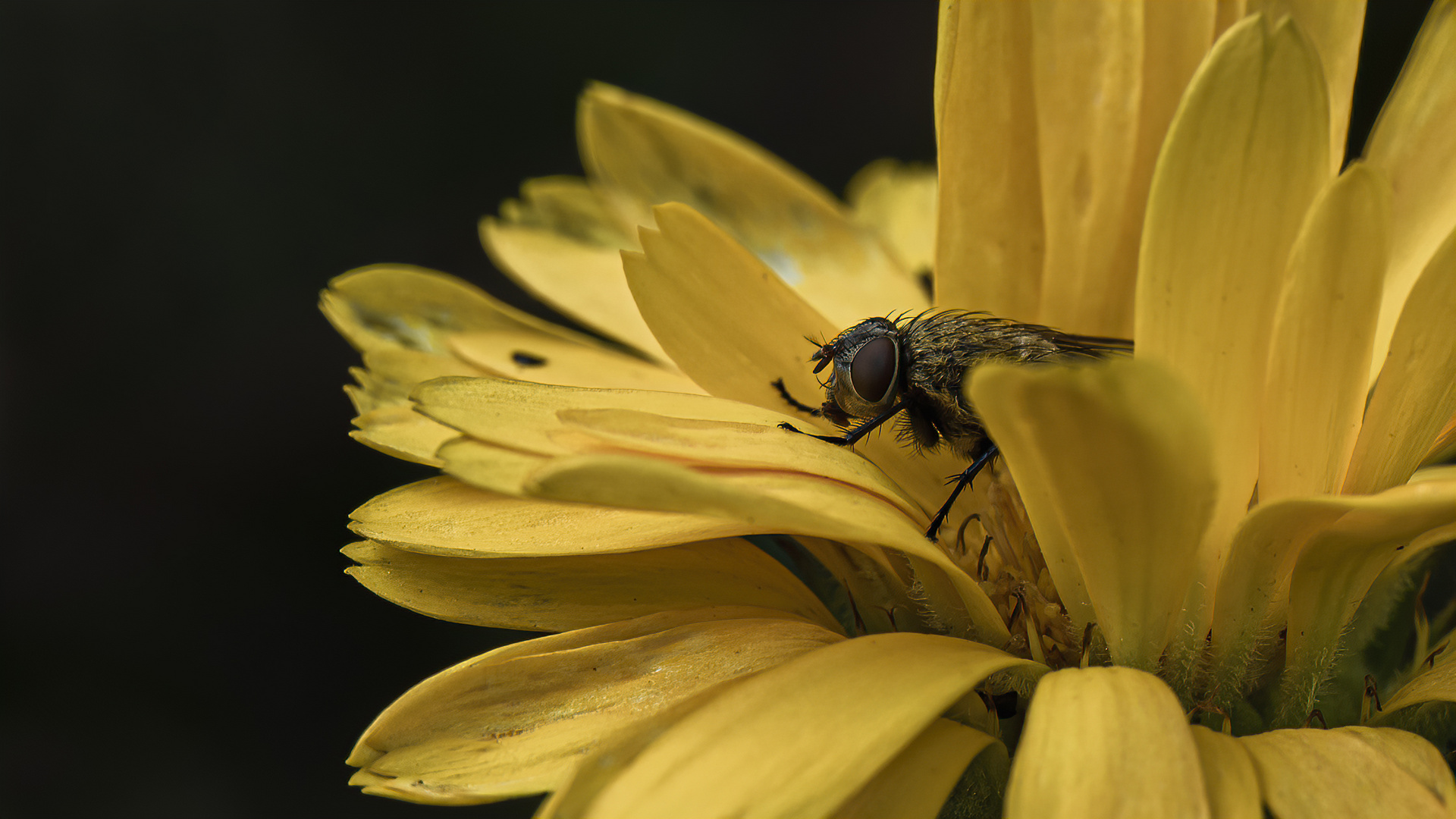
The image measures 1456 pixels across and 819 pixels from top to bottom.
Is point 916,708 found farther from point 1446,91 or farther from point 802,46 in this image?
point 802,46

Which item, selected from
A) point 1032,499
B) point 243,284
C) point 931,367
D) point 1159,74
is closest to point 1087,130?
point 1159,74

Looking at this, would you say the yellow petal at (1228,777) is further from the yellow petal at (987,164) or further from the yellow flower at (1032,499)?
the yellow petal at (987,164)

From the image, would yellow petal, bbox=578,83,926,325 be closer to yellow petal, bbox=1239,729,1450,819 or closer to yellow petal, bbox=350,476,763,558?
yellow petal, bbox=350,476,763,558

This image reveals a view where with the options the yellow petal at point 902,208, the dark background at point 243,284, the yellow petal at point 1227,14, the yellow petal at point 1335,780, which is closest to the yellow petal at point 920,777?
the yellow petal at point 1335,780

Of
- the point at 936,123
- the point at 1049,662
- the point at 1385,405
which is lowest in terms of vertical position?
the point at 1049,662

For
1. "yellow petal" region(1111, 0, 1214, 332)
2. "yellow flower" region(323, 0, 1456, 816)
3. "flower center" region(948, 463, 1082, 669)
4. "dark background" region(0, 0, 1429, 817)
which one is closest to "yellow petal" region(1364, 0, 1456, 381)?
"yellow flower" region(323, 0, 1456, 816)

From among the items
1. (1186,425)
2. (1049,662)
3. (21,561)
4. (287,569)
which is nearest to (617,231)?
(1049,662)
